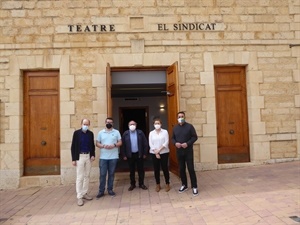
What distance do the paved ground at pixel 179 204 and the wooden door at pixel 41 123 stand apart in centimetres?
66

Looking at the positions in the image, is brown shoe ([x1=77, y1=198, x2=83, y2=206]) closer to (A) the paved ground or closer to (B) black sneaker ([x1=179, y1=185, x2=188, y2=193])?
(A) the paved ground

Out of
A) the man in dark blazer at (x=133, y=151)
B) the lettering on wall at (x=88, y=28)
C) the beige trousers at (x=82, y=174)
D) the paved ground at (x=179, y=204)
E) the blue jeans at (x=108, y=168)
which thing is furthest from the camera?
the lettering on wall at (x=88, y=28)

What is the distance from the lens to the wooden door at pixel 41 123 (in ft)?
21.4

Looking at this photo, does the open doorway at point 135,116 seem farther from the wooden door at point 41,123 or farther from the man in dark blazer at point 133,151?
the man in dark blazer at point 133,151

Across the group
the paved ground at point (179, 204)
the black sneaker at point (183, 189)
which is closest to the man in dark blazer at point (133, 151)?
the paved ground at point (179, 204)

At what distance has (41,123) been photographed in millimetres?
6598

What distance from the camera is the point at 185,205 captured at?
4.39 m

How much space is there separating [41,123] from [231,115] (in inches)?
187

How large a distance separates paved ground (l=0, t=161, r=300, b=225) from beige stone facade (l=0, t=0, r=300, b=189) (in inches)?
35.7

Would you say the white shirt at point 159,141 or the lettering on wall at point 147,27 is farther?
the lettering on wall at point 147,27

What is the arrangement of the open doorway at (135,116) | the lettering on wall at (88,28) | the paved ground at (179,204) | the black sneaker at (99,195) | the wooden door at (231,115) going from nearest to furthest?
the paved ground at (179,204) → the black sneaker at (99,195) → the lettering on wall at (88,28) → the wooden door at (231,115) → the open doorway at (135,116)

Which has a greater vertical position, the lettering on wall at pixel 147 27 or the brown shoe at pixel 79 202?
the lettering on wall at pixel 147 27

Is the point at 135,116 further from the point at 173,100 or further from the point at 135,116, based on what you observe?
the point at 173,100

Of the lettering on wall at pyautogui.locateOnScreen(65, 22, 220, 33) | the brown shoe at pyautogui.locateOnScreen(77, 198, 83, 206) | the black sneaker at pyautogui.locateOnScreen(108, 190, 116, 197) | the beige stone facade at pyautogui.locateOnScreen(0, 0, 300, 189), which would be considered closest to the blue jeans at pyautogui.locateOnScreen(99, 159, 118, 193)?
the black sneaker at pyautogui.locateOnScreen(108, 190, 116, 197)
